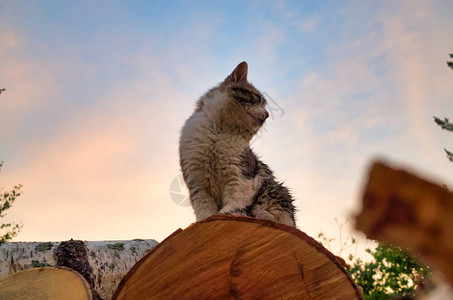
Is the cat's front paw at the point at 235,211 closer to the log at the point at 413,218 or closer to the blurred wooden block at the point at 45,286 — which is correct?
the blurred wooden block at the point at 45,286

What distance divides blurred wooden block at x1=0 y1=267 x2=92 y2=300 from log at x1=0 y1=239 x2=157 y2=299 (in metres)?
1.05

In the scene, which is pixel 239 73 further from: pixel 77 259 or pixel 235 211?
pixel 77 259

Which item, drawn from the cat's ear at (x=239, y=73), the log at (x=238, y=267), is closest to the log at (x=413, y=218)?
the log at (x=238, y=267)

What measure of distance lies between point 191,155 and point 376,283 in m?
9.07

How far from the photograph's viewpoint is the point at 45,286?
1.71 meters

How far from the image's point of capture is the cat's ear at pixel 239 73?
3693mm

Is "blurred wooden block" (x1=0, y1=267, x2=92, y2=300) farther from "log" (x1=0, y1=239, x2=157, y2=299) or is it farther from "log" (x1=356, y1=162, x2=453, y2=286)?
"log" (x1=356, y1=162, x2=453, y2=286)

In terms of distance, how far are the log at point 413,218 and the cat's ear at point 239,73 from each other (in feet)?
9.89

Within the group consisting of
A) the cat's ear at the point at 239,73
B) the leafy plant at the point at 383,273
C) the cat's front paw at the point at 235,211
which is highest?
the cat's ear at the point at 239,73

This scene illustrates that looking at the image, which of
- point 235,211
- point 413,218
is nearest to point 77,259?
point 235,211

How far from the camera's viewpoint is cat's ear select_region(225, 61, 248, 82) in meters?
3.69

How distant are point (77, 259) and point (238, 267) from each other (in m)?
2.08

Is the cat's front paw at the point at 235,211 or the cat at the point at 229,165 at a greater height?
the cat at the point at 229,165

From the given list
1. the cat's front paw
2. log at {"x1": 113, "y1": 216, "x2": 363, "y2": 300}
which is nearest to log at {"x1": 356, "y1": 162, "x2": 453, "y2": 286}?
log at {"x1": 113, "y1": 216, "x2": 363, "y2": 300}
